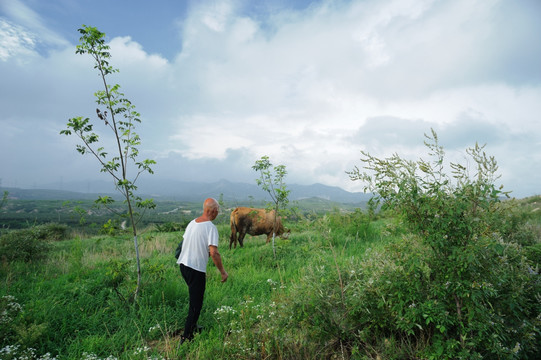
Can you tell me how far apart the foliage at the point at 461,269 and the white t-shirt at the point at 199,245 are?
2.73m

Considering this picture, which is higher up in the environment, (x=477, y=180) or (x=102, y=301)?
(x=477, y=180)

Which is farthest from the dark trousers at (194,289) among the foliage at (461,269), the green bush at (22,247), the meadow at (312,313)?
the green bush at (22,247)

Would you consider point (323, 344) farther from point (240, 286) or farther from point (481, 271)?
point (240, 286)

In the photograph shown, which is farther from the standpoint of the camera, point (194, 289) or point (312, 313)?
point (194, 289)

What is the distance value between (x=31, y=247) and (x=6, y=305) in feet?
16.2

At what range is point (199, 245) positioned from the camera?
4.57 meters

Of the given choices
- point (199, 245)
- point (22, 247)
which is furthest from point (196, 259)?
point (22, 247)

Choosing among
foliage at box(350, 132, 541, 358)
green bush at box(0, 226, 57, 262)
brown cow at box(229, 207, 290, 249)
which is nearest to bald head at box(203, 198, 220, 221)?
foliage at box(350, 132, 541, 358)

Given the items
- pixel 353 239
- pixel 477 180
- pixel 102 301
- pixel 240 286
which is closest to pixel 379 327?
pixel 477 180

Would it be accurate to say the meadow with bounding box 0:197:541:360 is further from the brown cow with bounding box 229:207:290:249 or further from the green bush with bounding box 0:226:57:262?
the brown cow with bounding box 229:207:290:249

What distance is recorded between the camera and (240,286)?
6.45 metres

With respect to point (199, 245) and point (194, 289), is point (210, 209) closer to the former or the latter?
point (199, 245)

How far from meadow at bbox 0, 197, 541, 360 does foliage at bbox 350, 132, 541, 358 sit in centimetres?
2

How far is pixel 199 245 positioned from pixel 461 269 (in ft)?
11.5
